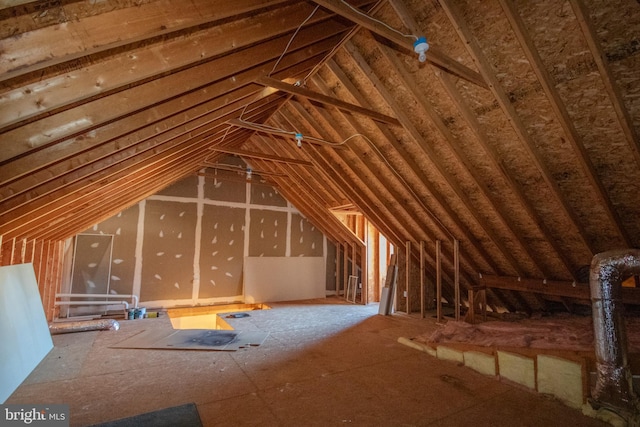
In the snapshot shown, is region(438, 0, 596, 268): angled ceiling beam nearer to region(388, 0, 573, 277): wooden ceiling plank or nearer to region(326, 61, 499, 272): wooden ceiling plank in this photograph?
region(388, 0, 573, 277): wooden ceiling plank

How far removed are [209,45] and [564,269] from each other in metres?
5.16

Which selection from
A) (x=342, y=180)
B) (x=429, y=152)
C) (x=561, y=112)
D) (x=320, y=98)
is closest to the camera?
(x=561, y=112)

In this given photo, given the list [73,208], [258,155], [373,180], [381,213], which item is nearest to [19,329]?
[73,208]

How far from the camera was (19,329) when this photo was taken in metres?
3.18

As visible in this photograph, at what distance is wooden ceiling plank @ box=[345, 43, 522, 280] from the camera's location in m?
3.33

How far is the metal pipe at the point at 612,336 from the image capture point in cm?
235

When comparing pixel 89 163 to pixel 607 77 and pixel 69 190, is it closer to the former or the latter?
pixel 69 190

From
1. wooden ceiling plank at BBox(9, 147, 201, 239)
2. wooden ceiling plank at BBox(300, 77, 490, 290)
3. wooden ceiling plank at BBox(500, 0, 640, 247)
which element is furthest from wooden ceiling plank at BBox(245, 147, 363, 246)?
wooden ceiling plank at BBox(500, 0, 640, 247)

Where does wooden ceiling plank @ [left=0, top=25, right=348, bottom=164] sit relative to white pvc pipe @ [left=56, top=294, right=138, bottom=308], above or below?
above

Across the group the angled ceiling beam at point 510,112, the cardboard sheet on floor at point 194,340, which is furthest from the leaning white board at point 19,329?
the angled ceiling beam at point 510,112

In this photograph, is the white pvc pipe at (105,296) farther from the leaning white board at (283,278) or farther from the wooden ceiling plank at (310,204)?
the wooden ceiling plank at (310,204)
